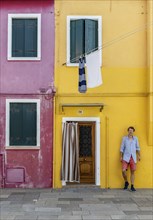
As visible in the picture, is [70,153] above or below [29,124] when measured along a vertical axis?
below

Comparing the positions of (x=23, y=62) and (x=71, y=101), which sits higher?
(x=23, y=62)

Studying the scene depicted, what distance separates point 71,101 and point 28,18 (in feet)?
10.4

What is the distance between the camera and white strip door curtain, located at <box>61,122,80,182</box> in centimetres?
1441

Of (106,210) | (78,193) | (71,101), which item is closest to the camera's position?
(106,210)

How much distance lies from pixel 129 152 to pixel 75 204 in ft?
9.88

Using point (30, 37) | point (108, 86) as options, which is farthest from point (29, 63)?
point (108, 86)

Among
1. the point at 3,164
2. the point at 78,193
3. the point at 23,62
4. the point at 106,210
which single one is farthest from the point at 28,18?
the point at 106,210

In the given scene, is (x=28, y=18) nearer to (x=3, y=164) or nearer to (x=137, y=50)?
(x=137, y=50)

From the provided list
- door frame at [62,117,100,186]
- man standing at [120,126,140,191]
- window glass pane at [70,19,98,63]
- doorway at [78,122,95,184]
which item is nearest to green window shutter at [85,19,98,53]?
window glass pane at [70,19,98,63]

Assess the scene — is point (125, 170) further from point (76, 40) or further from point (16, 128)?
point (76, 40)

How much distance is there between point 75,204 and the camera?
39.4 feet

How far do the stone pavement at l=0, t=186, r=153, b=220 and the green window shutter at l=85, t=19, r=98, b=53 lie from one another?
185 inches

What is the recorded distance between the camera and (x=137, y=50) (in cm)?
1468

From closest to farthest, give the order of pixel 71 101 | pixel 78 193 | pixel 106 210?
pixel 106 210
pixel 78 193
pixel 71 101
